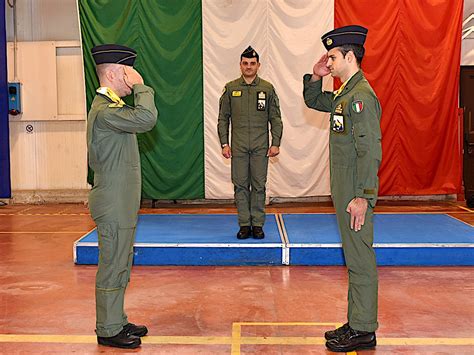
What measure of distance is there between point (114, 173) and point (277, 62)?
5335 mm

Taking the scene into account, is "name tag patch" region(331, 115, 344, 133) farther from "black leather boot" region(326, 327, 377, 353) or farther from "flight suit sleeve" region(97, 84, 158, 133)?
"black leather boot" region(326, 327, 377, 353)

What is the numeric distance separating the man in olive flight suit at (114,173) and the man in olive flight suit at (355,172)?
3.18 ft

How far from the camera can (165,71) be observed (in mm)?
8188

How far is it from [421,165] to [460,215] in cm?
108

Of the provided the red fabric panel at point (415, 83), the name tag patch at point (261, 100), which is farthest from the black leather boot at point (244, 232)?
the red fabric panel at point (415, 83)

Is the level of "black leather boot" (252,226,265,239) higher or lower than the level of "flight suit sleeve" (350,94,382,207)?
lower

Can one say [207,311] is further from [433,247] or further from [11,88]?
[11,88]

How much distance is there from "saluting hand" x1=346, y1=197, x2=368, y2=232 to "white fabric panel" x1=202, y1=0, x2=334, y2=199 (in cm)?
510

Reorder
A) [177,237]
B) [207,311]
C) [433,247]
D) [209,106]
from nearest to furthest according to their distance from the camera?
[207,311], [433,247], [177,237], [209,106]

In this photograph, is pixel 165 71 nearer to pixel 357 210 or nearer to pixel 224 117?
pixel 224 117

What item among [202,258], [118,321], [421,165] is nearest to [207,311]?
[118,321]

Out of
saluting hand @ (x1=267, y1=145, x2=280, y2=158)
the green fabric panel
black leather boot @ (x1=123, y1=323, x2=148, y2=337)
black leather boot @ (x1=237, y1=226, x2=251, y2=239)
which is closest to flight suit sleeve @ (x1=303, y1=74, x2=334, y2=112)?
black leather boot @ (x1=123, y1=323, x2=148, y2=337)

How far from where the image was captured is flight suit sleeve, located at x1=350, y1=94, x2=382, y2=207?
2957mm

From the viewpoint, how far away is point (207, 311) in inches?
154
